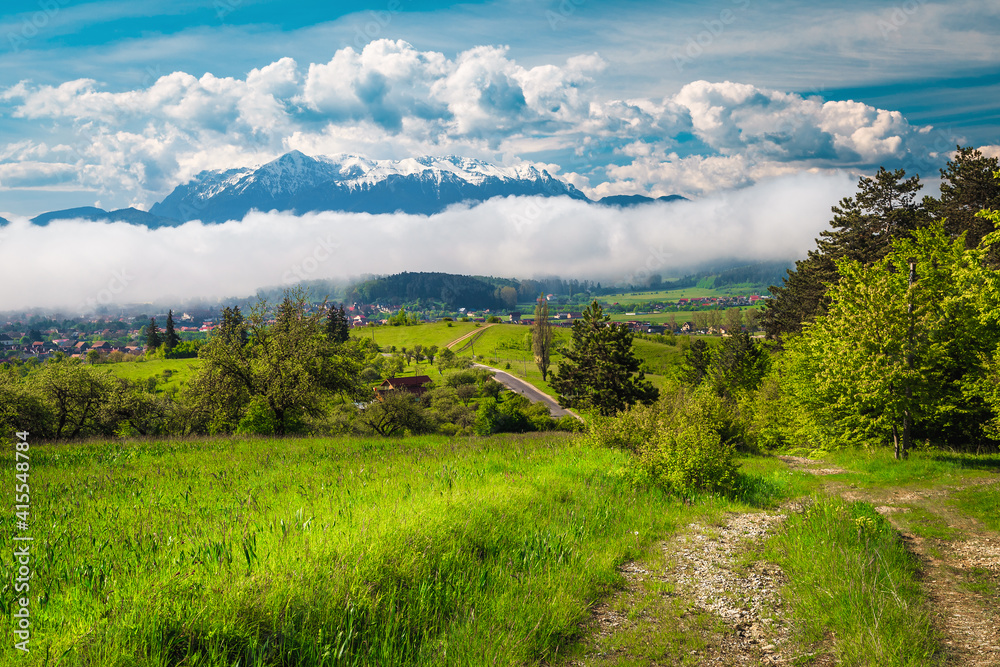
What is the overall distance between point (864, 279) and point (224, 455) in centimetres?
2961

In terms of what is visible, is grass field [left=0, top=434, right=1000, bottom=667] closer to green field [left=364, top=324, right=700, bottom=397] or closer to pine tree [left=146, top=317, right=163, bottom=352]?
green field [left=364, top=324, right=700, bottom=397]

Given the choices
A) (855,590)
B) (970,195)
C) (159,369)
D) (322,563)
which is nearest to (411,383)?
(159,369)

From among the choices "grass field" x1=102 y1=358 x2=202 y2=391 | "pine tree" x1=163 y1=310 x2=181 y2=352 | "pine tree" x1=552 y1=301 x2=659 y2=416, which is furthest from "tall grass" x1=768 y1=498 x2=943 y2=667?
"pine tree" x1=163 y1=310 x2=181 y2=352

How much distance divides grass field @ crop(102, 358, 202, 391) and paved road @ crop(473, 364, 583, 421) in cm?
6819

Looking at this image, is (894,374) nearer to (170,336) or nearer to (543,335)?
(543,335)

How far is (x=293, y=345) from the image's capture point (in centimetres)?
2742

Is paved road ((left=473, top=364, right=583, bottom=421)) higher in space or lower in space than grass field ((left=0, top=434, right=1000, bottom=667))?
lower

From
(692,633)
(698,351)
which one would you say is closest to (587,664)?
(692,633)

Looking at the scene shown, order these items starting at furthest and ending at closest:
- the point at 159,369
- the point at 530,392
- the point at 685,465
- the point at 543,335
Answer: the point at 543,335
the point at 530,392
the point at 159,369
the point at 685,465

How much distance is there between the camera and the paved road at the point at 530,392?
9283 centimetres

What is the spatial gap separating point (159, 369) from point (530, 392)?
285 ft

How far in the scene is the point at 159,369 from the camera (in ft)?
357

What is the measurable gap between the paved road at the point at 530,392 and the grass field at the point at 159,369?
68185 millimetres

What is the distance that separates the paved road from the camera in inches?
3655
